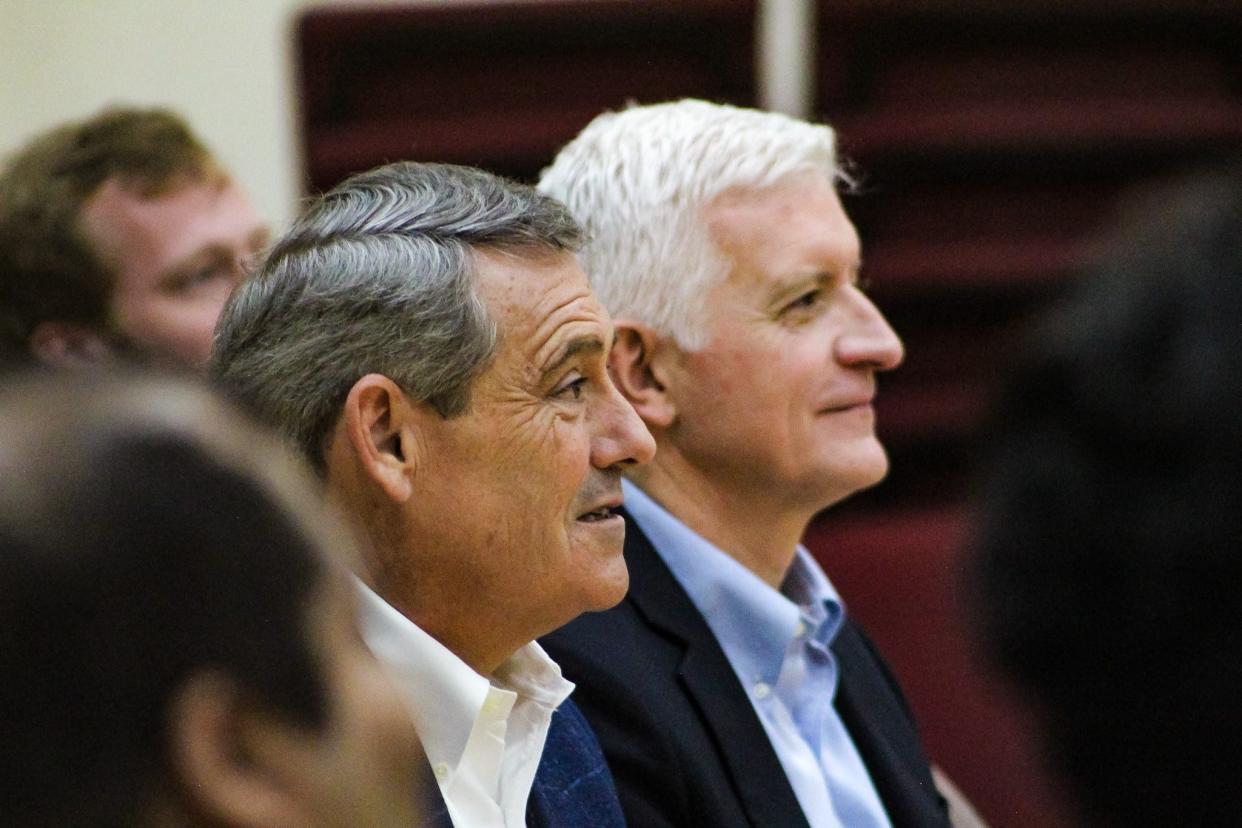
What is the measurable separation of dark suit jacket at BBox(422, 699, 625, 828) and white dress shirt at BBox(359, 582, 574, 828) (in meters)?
0.08

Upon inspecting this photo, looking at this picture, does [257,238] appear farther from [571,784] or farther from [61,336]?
[571,784]

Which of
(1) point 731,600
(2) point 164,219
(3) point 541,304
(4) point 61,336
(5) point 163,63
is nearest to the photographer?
(3) point 541,304

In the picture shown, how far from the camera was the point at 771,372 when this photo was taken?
2160mm

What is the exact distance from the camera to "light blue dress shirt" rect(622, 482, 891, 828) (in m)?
2.05

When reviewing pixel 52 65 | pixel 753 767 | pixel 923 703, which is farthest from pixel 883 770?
pixel 52 65

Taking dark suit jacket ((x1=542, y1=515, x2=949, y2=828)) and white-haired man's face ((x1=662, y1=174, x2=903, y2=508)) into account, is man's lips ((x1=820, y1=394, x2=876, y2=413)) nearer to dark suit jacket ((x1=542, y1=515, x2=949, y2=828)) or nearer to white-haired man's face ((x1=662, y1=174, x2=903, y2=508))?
white-haired man's face ((x1=662, y1=174, x2=903, y2=508))

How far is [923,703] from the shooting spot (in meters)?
3.00

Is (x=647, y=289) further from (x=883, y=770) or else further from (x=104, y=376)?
(x=104, y=376)

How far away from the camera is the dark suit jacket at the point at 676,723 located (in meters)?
1.85

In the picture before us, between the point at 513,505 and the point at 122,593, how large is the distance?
39.1 inches

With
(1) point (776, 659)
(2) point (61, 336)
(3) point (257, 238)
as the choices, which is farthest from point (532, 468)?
(3) point (257, 238)

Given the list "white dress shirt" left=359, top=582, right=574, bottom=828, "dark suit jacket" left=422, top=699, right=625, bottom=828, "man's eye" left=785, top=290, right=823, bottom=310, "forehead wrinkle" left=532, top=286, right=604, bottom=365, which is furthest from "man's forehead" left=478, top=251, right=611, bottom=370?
"man's eye" left=785, top=290, right=823, bottom=310

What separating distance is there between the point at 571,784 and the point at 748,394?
24.9 inches

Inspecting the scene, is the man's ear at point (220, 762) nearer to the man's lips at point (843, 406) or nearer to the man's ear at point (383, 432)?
the man's ear at point (383, 432)
